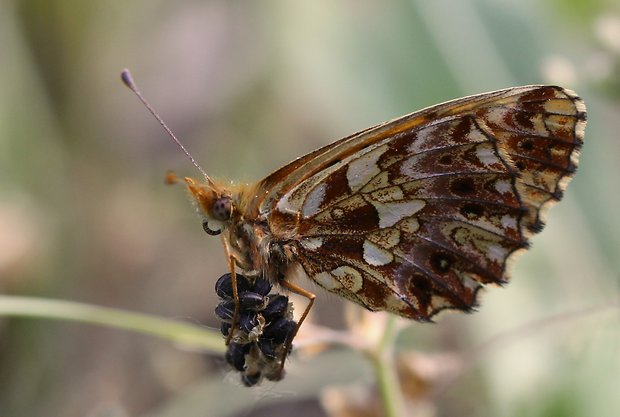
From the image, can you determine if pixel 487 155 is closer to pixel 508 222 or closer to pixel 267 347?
pixel 508 222

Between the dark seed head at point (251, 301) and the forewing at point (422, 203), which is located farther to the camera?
the forewing at point (422, 203)

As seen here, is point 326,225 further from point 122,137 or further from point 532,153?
point 122,137

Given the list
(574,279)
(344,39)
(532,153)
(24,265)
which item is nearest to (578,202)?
(574,279)

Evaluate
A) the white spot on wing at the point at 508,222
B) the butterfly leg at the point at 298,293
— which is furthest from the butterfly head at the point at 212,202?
the white spot on wing at the point at 508,222

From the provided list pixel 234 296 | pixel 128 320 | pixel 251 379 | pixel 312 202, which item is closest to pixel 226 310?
pixel 234 296

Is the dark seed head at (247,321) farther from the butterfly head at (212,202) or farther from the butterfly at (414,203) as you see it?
the butterfly head at (212,202)

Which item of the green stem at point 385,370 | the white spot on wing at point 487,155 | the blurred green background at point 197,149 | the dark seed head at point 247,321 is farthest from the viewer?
the blurred green background at point 197,149
